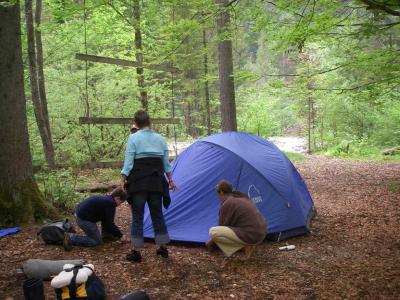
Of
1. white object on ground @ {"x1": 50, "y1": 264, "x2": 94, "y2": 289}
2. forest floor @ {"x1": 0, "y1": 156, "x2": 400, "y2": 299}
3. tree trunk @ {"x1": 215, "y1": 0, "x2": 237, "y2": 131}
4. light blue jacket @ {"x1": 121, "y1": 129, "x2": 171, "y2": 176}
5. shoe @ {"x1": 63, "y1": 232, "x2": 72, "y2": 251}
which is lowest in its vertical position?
forest floor @ {"x1": 0, "y1": 156, "x2": 400, "y2": 299}

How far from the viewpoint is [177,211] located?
20.6 feet

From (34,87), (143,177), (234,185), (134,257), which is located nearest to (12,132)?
(143,177)

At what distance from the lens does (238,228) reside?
200 inches

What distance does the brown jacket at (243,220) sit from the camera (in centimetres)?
506

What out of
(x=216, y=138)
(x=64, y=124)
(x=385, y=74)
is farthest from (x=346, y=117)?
(x=216, y=138)

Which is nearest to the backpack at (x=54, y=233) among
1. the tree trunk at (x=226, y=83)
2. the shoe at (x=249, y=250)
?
the shoe at (x=249, y=250)

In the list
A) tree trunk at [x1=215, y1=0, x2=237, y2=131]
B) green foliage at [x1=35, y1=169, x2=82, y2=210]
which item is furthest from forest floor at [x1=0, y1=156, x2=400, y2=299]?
tree trunk at [x1=215, y1=0, x2=237, y2=131]

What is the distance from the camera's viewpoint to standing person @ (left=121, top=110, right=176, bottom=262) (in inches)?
192

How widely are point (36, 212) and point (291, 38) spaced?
5.30 meters

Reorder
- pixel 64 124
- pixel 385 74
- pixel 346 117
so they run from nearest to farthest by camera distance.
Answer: pixel 385 74 → pixel 64 124 → pixel 346 117

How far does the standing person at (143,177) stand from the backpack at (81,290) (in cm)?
119

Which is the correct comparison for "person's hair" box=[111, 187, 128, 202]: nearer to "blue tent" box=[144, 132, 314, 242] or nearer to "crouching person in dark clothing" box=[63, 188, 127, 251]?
"crouching person in dark clothing" box=[63, 188, 127, 251]

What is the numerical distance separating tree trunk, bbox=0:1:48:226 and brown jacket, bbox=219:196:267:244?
3.17 m

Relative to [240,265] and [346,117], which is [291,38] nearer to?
[240,265]
